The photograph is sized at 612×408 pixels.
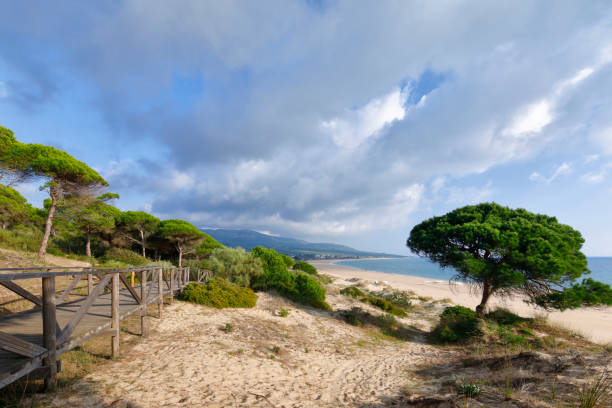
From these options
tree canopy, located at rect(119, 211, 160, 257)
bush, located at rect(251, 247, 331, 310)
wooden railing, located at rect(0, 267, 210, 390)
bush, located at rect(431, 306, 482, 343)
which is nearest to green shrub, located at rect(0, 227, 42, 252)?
tree canopy, located at rect(119, 211, 160, 257)

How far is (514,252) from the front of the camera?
9.55m

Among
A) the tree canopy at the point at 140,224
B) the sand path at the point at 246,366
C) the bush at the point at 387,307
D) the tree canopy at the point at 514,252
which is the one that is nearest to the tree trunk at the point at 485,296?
the tree canopy at the point at 514,252

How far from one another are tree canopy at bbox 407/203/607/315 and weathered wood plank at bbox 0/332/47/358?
462 inches

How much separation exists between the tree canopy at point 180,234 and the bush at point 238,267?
24.1 ft

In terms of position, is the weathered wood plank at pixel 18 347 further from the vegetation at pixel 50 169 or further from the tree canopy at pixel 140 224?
the tree canopy at pixel 140 224

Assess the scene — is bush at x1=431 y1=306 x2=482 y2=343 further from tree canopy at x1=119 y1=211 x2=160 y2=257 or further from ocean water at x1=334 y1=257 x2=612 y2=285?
tree canopy at x1=119 y1=211 x2=160 y2=257

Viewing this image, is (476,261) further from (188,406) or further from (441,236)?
(188,406)

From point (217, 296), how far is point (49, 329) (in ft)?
28.7

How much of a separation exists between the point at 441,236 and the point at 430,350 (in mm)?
4756

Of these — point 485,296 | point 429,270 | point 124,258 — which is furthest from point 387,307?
point 429,270

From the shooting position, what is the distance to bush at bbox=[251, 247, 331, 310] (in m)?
15.1

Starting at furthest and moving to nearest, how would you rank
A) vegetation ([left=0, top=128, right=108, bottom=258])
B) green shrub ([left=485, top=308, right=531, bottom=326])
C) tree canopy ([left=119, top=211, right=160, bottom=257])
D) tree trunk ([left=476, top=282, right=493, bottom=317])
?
tree canopy ([left=119, top=211, right=160, bottom=257]), vegetation ([left=0, top=128, right=108, bottom=258]), tree trunk ([left=476, top=282, right=493, bottom=317]), green shrub ([left=485, top=308, right=531, bottom=326])

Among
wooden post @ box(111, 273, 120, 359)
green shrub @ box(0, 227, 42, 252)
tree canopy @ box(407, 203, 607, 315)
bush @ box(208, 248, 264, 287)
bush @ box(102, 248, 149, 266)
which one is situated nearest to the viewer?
wooden post @ box(111, 273, 120, 359)

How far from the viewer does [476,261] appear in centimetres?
979
